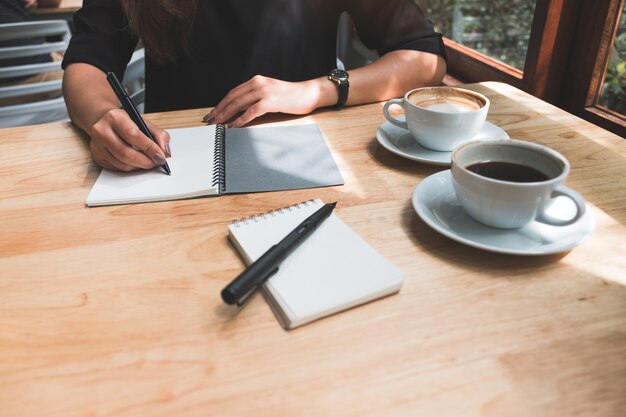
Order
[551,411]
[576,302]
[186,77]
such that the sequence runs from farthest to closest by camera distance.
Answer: [186,77] → [576,302] → [551,411]

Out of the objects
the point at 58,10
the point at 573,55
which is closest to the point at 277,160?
the point at 573,55

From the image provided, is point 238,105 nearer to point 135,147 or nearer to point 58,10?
point 135,147

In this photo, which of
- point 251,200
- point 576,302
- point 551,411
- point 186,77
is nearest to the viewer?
point 551,411

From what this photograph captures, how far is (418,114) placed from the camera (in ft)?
2.32

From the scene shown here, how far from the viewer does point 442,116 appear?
69 cm

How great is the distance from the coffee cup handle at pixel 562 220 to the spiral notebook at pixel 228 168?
273mm

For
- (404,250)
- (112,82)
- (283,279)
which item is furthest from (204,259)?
(112,82)

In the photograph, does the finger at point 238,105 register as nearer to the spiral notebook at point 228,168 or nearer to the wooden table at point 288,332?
the spiral notebook at point 228,168

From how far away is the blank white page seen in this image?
0.64 metres

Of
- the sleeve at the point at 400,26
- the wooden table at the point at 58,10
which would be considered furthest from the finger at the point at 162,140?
the wooden table at the point at 58,10

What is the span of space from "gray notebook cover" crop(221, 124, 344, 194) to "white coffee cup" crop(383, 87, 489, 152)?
5.6 inches

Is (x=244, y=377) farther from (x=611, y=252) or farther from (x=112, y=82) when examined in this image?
(x=112, y=82)

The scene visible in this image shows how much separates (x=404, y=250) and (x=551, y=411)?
0.22 m

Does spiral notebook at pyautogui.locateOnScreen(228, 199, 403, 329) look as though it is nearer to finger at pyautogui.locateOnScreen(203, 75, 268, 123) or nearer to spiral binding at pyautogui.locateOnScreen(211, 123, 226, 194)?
spiral binding at pyautogui.locateOnScreen(211, 123, 226, 194)
